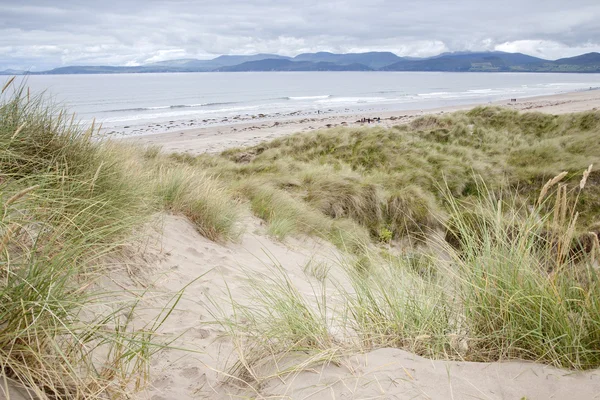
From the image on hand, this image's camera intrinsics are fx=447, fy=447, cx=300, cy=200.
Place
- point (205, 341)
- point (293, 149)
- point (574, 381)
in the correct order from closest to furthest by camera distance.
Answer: point (574, 381)
point (205, 341)
point (293, 149)

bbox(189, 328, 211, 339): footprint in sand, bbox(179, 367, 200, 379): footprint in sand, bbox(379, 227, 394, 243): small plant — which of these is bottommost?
bbox(379, 227, 394, 243): small plant

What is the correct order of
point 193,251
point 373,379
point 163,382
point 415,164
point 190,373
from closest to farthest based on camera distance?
point 373,379
point 163,382
point 190,373
point 193,251
point 415,164

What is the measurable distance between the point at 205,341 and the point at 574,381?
2027 mm

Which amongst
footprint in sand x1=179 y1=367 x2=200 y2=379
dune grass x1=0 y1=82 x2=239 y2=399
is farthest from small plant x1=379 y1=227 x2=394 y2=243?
footprint in sand x1=179 y1=367 x2=200 y2=379

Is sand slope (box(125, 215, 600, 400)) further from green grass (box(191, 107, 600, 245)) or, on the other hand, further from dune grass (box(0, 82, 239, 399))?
green grass (box(191, 107, 600, 245))

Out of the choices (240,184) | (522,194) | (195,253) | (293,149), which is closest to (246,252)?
(195,253)

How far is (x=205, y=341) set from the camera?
2.86 m

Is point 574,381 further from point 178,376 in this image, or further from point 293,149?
point 293,149

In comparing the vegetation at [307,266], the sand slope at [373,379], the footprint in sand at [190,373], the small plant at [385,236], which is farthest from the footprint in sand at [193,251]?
the small plant at [385,236]

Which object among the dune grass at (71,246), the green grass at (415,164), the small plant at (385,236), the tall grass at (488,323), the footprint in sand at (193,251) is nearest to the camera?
the dune grass at (71,246)

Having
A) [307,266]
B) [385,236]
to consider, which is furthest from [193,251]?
[385,236]

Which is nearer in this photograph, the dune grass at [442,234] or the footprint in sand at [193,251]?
the dune grass at [442,234]

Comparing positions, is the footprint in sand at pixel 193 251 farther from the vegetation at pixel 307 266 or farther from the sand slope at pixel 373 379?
the sand slope at pixel 373 379

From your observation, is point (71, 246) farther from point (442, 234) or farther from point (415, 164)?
point (415, 164)
